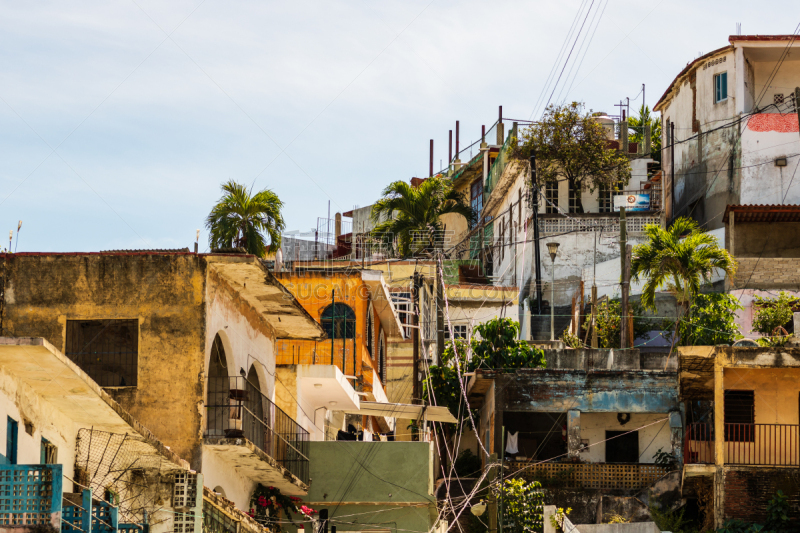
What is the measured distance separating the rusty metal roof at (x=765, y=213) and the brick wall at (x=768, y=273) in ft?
5.27

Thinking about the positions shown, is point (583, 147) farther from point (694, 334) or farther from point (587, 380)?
point (587, 380)

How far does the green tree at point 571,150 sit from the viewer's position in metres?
46.2

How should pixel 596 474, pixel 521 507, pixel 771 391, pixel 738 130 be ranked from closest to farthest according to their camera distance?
pixel 521 507
pixel 771 391
pixel 596 474
pixel 738 130

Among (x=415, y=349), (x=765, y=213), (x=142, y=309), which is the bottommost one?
(x=415, y=349)

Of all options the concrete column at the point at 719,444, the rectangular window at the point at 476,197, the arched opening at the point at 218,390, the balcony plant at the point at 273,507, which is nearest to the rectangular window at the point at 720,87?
the rectangular window at the point at 476,197

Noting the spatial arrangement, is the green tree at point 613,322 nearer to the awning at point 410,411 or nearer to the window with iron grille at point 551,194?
the window with iron grille at point 551,194

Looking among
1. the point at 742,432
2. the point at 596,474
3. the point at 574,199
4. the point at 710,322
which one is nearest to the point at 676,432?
the point at 596,474

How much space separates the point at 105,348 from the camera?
786 inches

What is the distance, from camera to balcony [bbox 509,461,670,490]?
30969 millimetres

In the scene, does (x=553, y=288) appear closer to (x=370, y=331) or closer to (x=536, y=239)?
(x=536, y=239)

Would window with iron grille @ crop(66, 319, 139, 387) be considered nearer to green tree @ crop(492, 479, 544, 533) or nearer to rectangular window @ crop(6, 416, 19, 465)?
rectangular window @ crop(6, 416, 19, 465)

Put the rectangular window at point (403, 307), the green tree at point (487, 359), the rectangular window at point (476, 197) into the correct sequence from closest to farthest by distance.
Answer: the green tree at point (487, 359) → the rectangular window at point (403, 307) → the rectangular window at point (476, 197)

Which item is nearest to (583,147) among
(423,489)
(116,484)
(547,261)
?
(547,261)

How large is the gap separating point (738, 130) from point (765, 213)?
19.7 feet
